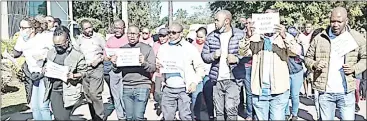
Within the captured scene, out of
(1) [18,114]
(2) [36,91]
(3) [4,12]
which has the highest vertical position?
(3) [4,12]

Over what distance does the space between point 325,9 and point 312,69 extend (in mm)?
11912

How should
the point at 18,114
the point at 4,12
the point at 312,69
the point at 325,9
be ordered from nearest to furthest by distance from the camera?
the point at 312,69 < the point at 18,114 < the point at 4,12 < the point at 325,9

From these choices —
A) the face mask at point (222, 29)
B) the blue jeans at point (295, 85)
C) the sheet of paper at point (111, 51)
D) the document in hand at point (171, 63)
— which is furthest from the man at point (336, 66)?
the sheet of paper at point (111, 51)

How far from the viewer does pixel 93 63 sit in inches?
265

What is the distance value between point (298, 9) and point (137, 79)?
12553 mm

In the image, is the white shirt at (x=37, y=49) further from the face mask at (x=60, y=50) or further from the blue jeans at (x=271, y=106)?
the blue jeans at (x=271, y=106)

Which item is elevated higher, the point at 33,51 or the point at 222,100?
the point at 33,51

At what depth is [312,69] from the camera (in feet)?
16.8

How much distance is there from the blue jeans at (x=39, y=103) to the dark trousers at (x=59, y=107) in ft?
0.90

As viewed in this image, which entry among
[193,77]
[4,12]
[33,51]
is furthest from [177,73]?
[4,12]

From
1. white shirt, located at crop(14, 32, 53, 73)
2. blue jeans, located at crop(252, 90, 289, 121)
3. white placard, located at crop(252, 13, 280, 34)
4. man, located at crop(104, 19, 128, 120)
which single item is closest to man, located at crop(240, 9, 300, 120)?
blue jeans, located at crop(252, 90, 289, 121)

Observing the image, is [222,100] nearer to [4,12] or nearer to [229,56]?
[229,56]

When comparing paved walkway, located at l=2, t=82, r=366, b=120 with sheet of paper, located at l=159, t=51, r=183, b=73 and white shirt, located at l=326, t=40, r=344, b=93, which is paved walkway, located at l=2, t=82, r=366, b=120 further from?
white shirt, located at l=326, t=40, r=344, b=93

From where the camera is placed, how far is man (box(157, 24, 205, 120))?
583cm
